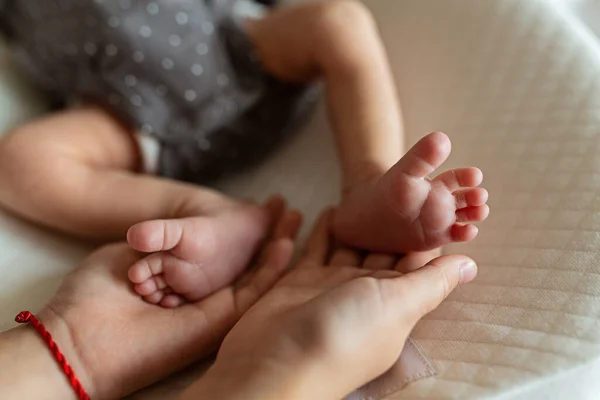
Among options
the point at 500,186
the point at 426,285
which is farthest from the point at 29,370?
the point at 500,186

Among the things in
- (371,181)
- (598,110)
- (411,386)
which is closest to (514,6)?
(598,110)

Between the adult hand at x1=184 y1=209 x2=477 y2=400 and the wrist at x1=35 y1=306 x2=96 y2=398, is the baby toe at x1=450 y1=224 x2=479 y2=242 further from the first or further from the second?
the wrist at x1=35 y1=306 x2=96 y2=398

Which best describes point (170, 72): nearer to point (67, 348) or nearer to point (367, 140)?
point (367, 140)

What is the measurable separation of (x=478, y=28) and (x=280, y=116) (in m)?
0.28

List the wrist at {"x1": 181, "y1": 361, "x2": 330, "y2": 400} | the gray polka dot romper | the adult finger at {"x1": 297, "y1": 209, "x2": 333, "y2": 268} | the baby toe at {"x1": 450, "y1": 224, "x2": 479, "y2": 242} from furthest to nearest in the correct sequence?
the gray polka dot romper
the adult finger at {"x1": 297, "y1": 209, "x2": 333, "y2": 268}
the baby toe at {"x1": 450, "y1": 224, "x2": 479, "y2": 242}
the wrist at {"x1": 181, "y1": 361, "x2": 330, "y2": 400}

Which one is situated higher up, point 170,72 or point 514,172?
point 170,72

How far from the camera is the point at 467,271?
56 cm

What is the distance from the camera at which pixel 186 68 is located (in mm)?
793

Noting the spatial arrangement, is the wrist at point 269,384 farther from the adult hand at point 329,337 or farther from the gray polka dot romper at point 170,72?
the gray polka dot romper at point 170,72

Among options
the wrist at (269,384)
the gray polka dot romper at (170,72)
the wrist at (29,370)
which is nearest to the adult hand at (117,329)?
the wrist at (29,370)

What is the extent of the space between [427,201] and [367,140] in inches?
7.1

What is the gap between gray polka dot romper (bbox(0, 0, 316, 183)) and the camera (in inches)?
30.9

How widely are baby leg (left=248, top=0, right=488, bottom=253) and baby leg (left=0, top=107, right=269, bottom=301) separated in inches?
4.4

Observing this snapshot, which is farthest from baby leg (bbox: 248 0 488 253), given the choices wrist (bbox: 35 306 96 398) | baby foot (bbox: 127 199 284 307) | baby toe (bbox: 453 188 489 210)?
wrist (bbox: 35 306 96 398)
